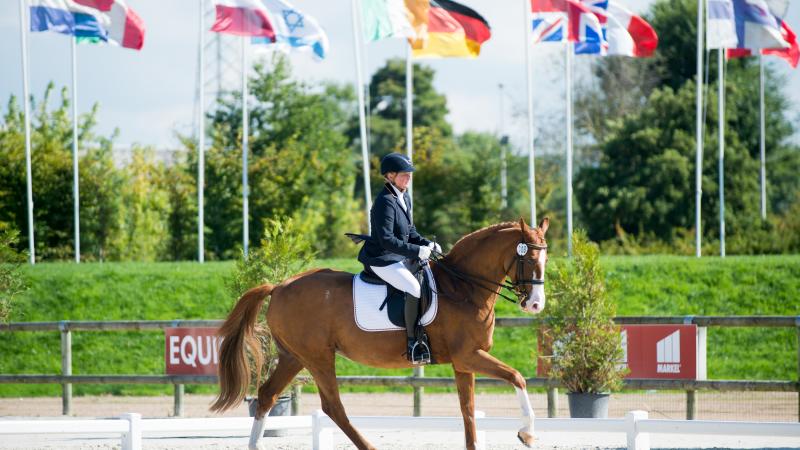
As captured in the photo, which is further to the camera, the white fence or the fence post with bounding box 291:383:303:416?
the fence post with bounding box 291:383:303:416

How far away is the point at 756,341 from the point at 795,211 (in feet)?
45.9

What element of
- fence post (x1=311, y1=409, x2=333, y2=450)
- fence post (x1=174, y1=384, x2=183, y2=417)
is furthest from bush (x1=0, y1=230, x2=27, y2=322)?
fence post (x1=311, y1=409, x2=333, y2=450)

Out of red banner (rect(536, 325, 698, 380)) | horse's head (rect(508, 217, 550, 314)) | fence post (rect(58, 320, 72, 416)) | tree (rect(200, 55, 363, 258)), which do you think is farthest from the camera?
tree (rect(200, 55, 363, 258))

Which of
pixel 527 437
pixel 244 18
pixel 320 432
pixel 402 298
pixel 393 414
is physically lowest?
pixel 393 414

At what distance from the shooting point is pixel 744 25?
19703 millimetres

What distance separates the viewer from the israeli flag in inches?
753

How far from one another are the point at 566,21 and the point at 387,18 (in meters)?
3.45

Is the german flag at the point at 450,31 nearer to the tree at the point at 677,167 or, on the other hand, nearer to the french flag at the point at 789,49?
the french flag at the point at 789,49

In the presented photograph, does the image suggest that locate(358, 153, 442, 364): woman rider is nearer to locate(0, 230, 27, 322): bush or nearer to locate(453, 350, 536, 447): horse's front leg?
locate(453, 350, 536, 447): horse's front leg

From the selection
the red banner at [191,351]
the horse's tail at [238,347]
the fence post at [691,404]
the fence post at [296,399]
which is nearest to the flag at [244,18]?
the red banner at [191,351]

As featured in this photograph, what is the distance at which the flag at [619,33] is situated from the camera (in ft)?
61.4

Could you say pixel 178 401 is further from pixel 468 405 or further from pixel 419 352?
pixel 468 405

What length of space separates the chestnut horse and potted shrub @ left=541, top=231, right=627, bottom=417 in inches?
120

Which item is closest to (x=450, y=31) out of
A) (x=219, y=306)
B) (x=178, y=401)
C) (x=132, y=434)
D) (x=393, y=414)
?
(x=219, y=306)
